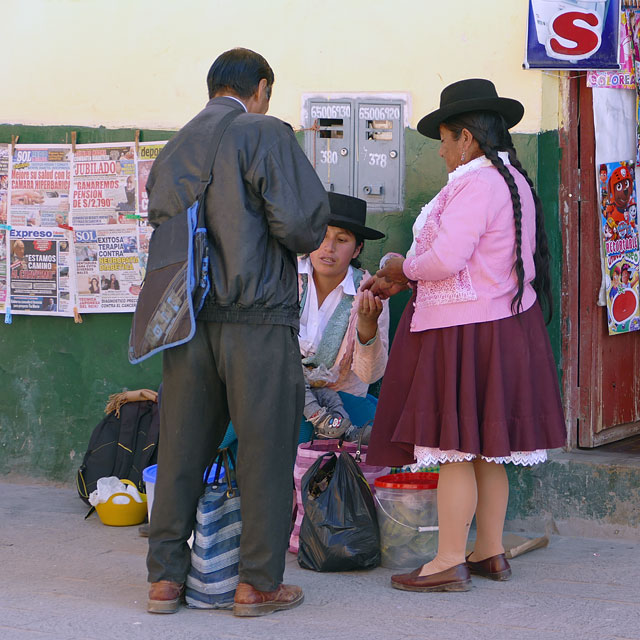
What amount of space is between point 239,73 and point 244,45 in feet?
5.52

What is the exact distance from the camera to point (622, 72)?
478 centimetres

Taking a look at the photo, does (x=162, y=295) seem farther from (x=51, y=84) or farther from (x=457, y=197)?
(x=51, y=84)

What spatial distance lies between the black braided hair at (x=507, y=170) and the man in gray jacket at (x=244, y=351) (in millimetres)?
714

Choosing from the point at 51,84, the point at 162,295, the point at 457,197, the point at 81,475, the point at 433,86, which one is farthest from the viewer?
the point at 51,84

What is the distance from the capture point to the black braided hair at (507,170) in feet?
12.4

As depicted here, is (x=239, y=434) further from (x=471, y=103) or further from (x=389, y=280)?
(x=471, y=103)

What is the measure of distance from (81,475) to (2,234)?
1.41 m

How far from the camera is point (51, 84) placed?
5.57 metres

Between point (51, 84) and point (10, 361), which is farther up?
point (51, 84)

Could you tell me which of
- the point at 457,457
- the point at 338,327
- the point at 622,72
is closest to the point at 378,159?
the point at 338,327

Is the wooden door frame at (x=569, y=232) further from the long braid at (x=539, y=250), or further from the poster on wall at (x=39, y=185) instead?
the poster on wall at (x=39, y=185)

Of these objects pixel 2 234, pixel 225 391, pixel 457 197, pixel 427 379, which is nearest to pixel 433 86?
pixel 457 197

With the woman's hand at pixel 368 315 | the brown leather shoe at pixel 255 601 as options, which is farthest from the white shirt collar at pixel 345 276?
the brown leather shoe at pixel 255 601

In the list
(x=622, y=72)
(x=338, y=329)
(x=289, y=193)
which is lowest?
(x=338, y=329)
